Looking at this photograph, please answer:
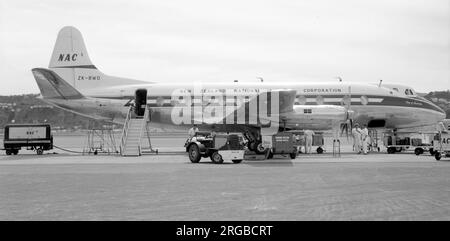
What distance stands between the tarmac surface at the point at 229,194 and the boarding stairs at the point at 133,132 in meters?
11.6

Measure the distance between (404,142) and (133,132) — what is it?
55.9 ft

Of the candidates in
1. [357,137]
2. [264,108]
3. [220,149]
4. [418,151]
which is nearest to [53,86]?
[264,108]

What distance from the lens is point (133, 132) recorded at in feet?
107

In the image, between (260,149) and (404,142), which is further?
(404,142)

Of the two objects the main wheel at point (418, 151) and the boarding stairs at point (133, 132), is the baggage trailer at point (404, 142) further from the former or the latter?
the boarding stairs at point (133, 132)

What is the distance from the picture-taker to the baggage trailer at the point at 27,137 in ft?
116

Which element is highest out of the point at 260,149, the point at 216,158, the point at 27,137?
the point at 27,137

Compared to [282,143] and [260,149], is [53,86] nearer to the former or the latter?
[260,149]

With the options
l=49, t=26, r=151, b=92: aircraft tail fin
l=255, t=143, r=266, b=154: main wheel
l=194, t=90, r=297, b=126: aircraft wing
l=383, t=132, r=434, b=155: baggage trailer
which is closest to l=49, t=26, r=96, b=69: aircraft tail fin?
l=49, t=26, r=151, b=92: aircraft tail fin

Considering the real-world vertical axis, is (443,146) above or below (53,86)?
below

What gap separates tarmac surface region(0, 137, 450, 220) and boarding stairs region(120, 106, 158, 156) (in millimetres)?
11564

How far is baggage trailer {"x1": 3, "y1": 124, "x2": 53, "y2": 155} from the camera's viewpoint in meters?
35.3
